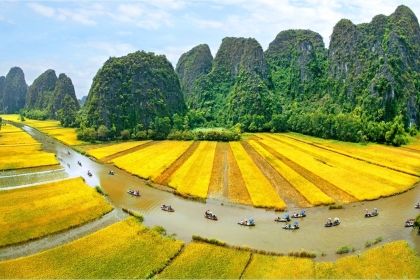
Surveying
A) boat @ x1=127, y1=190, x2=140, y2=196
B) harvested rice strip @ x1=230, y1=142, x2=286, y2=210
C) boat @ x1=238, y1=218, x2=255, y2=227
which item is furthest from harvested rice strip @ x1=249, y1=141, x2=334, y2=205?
boat @ x1=127, y1=190, x2=140, y2=196

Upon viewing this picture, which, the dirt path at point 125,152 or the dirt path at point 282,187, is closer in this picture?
the dirt path at point 282,187

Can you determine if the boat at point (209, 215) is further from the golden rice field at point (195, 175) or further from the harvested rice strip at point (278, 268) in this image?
the harvested rice strip at point (278, 268)

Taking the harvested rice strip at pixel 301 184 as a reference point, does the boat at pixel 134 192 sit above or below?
below

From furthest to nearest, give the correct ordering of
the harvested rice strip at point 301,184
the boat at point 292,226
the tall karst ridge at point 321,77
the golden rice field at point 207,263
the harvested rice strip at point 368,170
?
1. the tall karst ridge at point 321,77
2. the harvested rice strip at point 368,170
3. the harvested rice strip at point 301,184
4. the boat at point 292,226
5. the golden rice field at point 207,263

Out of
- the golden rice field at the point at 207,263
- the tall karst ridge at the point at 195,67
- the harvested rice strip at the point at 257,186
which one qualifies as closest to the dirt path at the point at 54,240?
the golden rice field at the point at 207,263

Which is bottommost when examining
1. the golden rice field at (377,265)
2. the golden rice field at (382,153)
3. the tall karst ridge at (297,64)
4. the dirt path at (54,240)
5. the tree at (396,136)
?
the dirt path at (54,240)

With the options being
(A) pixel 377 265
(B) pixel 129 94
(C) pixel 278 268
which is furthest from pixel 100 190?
(B) pixel 129 94
